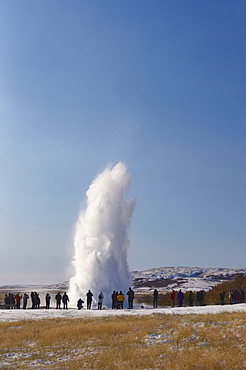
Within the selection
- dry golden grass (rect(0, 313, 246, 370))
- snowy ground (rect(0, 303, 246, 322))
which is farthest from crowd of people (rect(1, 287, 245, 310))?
dry golden grass (rect(0, 313, 246, 370))

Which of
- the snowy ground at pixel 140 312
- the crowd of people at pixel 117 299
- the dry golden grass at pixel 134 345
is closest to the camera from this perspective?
the dry golden grass at pixel 134 345

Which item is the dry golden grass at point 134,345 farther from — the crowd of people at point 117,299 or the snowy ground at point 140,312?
the crowd of people at point 117,299

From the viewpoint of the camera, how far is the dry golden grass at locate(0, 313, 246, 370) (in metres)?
12.7

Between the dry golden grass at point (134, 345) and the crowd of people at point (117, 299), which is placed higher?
the crowd of people at point (117, 299)

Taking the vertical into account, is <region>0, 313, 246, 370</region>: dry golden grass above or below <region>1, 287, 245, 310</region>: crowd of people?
below

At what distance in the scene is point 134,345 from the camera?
609 inches

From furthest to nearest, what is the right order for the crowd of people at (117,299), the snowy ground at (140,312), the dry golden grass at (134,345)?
the crowd of people at (117,299)
the snowy ground at (140,312)
the dry golden grass at (134,345)

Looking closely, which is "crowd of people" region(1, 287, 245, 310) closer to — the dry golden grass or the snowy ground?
the snowy ground

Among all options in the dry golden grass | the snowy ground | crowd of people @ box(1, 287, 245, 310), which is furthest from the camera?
crowd of people @ box(1, 287, 245, 310)

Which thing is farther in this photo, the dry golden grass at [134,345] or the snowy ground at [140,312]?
the snowy ground at [140,312]

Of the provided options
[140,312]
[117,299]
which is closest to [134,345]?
[140,312]

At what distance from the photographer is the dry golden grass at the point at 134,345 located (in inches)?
500

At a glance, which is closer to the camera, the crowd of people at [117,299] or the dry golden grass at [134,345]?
the dry golden grass at [134,345]

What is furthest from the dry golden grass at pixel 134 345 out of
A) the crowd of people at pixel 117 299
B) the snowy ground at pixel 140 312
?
the crowd of people at pixel 117 299
